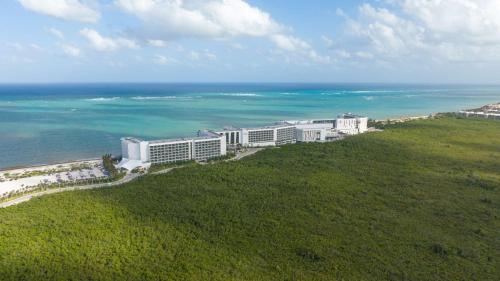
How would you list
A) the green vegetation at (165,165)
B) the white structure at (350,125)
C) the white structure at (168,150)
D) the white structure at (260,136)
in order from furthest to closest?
the white structure at (350,125) < the white structure at (260,136) < the white structure at (168,150) < the green vegetation at (165,165)

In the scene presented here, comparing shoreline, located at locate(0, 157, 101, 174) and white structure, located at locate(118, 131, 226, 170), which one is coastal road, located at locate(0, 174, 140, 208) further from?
shoreline, located at locate(0, 157, 101, 174)

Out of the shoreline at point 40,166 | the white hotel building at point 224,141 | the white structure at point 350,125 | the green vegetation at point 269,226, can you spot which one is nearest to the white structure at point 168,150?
the white hotel building at point 224,141

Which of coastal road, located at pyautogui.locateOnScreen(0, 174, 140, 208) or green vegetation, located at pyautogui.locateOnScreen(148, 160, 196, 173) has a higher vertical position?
green vegetation, located at pyautogui.locateOnScreen(148, 160, 196, 173)

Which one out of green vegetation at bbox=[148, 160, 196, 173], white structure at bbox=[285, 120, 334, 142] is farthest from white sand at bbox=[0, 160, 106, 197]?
white structure at bbox=[285, 120, 334, 142]

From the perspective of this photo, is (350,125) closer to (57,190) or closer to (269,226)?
(269,226)

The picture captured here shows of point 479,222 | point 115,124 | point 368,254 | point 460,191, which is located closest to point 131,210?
point 368,254

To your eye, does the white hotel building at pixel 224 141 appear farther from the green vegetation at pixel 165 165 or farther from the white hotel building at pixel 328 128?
the green vegetation at pixel 165 165
